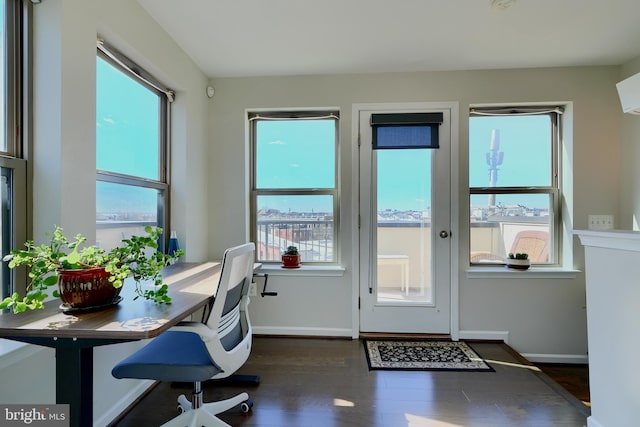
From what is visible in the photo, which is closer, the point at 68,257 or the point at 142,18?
the point at 68,257

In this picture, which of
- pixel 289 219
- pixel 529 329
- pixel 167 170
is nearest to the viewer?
pixel 167 170

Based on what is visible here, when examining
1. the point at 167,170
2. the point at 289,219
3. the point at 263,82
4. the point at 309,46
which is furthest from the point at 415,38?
the point at 167,170

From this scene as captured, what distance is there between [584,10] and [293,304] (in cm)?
295

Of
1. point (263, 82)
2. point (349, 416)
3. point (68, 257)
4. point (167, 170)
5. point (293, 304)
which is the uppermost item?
point (263, 82)

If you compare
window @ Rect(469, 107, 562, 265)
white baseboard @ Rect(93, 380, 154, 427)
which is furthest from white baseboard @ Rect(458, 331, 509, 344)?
white baseboard @ Rect(93, 380, 154, 427)

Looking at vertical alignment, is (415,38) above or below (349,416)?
above

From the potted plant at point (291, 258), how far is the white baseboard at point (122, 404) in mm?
1299

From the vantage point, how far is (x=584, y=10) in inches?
74.9

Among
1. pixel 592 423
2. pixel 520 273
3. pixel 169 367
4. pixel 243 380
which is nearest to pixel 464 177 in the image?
pixel 520 273

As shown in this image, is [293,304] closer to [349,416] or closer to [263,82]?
[349,416]

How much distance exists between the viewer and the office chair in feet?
4.14

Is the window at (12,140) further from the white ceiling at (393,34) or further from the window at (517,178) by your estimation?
the window at (517,178)

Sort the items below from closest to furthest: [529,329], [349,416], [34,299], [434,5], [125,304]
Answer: [34,299]
[125,304]
[349,416]
[434,5]
[529,329]

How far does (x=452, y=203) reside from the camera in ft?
8.86
